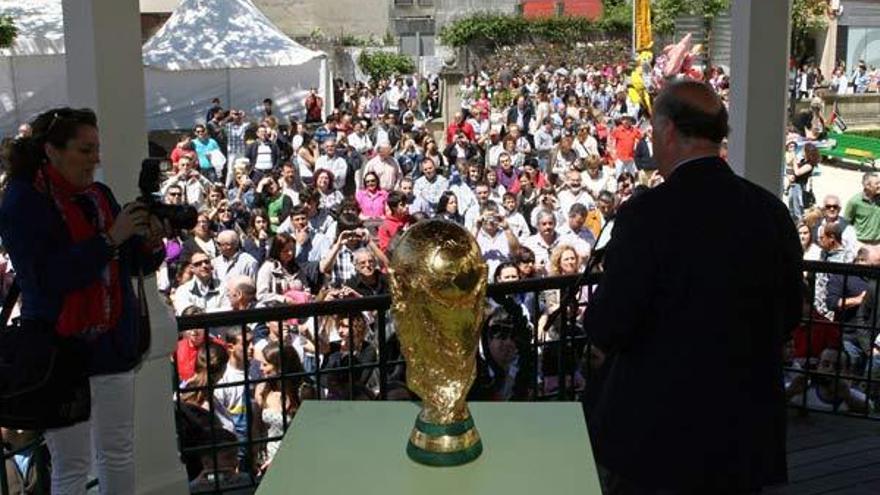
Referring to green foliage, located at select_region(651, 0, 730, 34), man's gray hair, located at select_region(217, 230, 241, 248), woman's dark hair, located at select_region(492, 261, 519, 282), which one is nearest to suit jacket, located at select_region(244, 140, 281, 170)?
man's gray hair, located at select_region(217, 230, 241, 248)

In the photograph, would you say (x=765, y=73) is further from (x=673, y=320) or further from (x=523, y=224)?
(x=523, y=224)

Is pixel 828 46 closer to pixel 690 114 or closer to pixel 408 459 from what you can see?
pixel 690 114

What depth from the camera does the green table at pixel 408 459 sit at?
2.02 m

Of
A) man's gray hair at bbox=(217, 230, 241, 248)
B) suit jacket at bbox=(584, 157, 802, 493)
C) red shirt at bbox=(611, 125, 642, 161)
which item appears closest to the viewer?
suit jacket at bbox=(584, 157, 802, 493)

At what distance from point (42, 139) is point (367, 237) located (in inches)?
217

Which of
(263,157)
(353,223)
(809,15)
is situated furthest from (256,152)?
(809,15)

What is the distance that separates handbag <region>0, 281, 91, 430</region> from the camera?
3053 mm

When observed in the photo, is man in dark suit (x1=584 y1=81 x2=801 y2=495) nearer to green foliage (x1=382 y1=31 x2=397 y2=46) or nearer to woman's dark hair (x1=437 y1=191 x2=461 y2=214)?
woman's dark hair (x1=437 y1=191 x2=461 y2=214)

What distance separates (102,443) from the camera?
11.2ft

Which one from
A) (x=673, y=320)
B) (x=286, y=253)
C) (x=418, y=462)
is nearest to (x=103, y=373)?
(x=418, y=462)

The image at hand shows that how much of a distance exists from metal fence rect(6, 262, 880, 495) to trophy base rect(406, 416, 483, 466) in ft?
3.85

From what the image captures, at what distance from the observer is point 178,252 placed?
30.4 ft

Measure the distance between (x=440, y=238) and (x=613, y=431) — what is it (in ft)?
3.16

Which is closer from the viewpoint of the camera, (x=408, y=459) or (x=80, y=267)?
(x=408, y=459)
